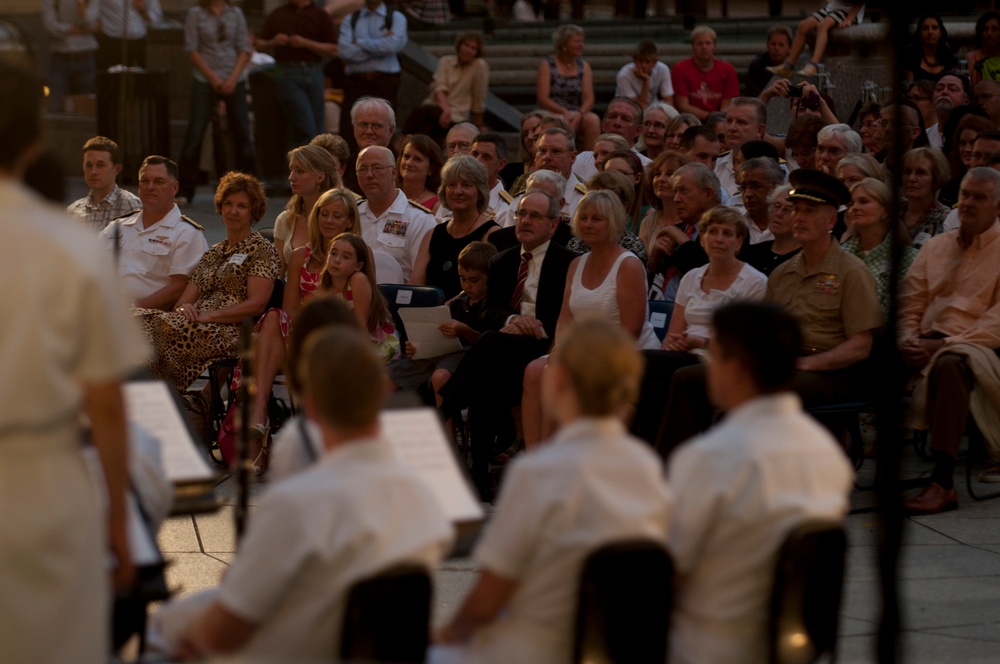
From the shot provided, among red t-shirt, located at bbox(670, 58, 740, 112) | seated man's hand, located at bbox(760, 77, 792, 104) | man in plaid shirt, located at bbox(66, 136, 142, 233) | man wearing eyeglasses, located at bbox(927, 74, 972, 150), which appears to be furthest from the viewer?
red t-shirt, located at bbox(670, 58, 740, 112)

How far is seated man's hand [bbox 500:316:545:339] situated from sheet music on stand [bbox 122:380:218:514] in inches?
131

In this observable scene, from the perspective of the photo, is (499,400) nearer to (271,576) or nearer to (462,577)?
(462,577)

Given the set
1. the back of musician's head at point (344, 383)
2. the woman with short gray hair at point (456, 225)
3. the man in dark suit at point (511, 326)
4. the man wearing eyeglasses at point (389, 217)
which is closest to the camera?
the back of musician's head at point (344, 383)

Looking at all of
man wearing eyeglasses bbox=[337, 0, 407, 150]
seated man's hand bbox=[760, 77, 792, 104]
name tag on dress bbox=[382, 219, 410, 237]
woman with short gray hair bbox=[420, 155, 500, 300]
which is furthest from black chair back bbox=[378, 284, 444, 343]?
man wearing eyeglasses bbox=[337, 0, 407, 150]

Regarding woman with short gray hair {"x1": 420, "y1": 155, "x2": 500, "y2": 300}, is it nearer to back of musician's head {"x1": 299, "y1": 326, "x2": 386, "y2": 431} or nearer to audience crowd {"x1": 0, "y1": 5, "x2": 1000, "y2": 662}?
audience crowd {"x1": 0, "y1": 5, "x2": 1000, "y2": 662}

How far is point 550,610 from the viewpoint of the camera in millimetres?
3670

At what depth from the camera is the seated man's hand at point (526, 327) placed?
7.85 meters

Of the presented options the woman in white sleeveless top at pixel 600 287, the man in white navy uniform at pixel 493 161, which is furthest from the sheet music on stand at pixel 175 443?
the man in white navy uniform at pixel 493 161

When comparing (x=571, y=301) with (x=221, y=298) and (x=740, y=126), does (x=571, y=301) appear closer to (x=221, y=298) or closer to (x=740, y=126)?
(x=221, y=298)

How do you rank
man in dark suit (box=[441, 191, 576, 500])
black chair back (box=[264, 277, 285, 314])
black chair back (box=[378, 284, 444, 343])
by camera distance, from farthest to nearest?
black chair back (box=[264, 277, 285, 314])
black chair back (box=[378, 284, 444, 343])
man in dark suit (box=[441, 191, 576, 500])

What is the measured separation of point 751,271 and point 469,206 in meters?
2.01

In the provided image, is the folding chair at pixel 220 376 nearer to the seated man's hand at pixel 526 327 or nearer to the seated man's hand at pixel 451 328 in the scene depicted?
the seated man's hand at pixel 451 328

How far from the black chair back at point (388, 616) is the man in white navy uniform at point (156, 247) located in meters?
5.73

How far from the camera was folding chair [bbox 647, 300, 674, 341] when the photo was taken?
26.3ft
